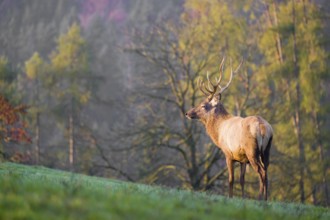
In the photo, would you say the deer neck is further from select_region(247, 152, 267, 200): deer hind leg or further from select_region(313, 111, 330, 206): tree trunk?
select_region(313, 111, 330, 206): tree trunk

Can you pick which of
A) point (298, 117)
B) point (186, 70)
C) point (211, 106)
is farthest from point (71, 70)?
point (211, 106)

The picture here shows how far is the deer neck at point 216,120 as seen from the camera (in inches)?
507

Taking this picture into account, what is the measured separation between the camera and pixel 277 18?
27578 mm

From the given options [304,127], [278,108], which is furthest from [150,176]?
[304,127]

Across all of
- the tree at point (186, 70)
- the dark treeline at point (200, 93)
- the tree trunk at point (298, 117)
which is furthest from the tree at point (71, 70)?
the tree trunk at point (298, 117)

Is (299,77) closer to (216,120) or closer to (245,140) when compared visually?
(216,120)

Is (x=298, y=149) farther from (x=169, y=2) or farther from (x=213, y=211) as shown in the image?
(x=169, y=2)

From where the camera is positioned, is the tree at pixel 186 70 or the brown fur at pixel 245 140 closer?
the brown fur at pixel 245 140

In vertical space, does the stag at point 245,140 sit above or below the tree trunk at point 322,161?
above

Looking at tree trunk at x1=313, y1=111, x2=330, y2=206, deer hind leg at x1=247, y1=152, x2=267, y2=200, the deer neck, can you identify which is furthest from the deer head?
tree trunk at x1=313, y1=111, x2=330, y2=206

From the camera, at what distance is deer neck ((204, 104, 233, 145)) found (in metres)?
12.9

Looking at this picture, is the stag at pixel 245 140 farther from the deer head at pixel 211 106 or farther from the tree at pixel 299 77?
the tree at pixel 299 77

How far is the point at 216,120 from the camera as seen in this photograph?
13.0 metres

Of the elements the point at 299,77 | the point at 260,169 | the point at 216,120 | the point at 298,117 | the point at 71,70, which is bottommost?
the point at 260,169
